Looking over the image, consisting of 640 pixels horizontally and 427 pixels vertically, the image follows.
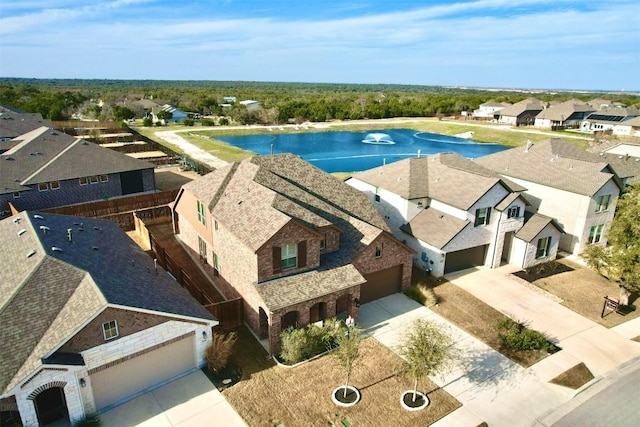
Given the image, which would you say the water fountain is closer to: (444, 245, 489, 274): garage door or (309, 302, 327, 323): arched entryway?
(444, 245, 489, 274): garage door

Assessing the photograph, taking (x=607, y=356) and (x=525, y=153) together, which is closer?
(x=607, y=356)

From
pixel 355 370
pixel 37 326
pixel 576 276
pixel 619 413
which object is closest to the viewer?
pixel 37 326

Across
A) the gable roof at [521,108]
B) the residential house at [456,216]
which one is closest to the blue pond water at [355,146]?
the gable roof at [521,108]

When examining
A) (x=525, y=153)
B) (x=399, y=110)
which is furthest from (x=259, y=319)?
(x=399, y=110)

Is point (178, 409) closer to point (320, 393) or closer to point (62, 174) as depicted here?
point (320, 393)

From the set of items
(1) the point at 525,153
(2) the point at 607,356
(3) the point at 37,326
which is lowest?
(2) the point at 607,356

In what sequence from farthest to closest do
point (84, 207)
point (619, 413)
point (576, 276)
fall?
1. point (84, 207)
2. point (576, 276)
3. point (619, 413)

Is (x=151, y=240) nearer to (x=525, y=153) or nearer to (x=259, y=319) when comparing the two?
(x=259, y=319)

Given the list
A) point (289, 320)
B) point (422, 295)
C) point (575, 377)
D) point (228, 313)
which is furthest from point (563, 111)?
point (228, 313)
